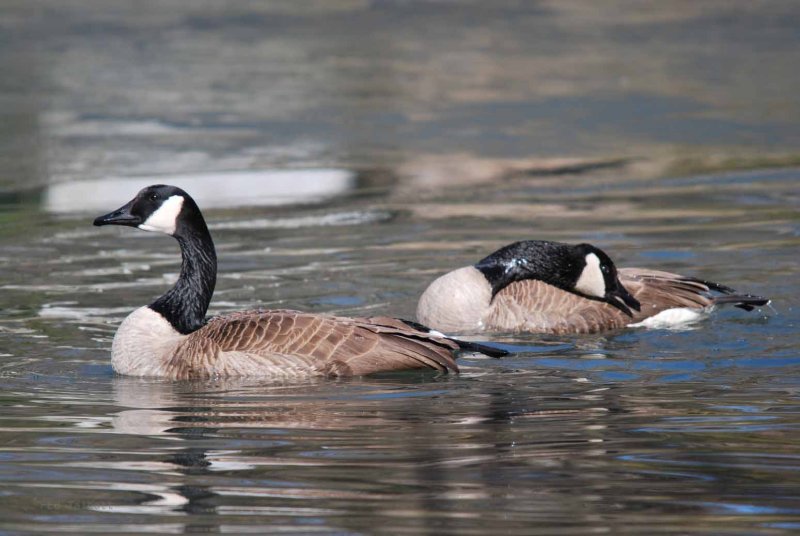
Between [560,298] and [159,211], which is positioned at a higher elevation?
[159,211]

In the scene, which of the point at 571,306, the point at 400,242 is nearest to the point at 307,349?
the point at 571,306

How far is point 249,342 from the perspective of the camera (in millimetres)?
8977

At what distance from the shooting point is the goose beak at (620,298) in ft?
36.3

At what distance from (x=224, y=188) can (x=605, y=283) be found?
24.1 ft

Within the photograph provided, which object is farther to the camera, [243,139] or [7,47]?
[7,47]

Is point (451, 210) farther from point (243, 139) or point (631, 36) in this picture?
point (631, 36)

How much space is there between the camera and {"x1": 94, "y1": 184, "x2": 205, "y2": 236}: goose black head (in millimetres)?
9391

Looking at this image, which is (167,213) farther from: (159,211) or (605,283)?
(605,283)

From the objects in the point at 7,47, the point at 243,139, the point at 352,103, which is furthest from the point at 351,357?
the point at 7,47

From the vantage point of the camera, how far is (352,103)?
23594 millimetres

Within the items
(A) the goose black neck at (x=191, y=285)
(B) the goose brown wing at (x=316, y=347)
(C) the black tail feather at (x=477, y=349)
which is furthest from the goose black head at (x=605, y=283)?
(A) the goose black neck at (x=191, y=285)

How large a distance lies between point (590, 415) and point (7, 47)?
2411 cm

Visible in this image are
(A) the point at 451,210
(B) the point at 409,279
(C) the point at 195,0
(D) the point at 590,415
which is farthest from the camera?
(C) the point at 195,0

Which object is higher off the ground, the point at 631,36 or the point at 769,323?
the point at 631,36
